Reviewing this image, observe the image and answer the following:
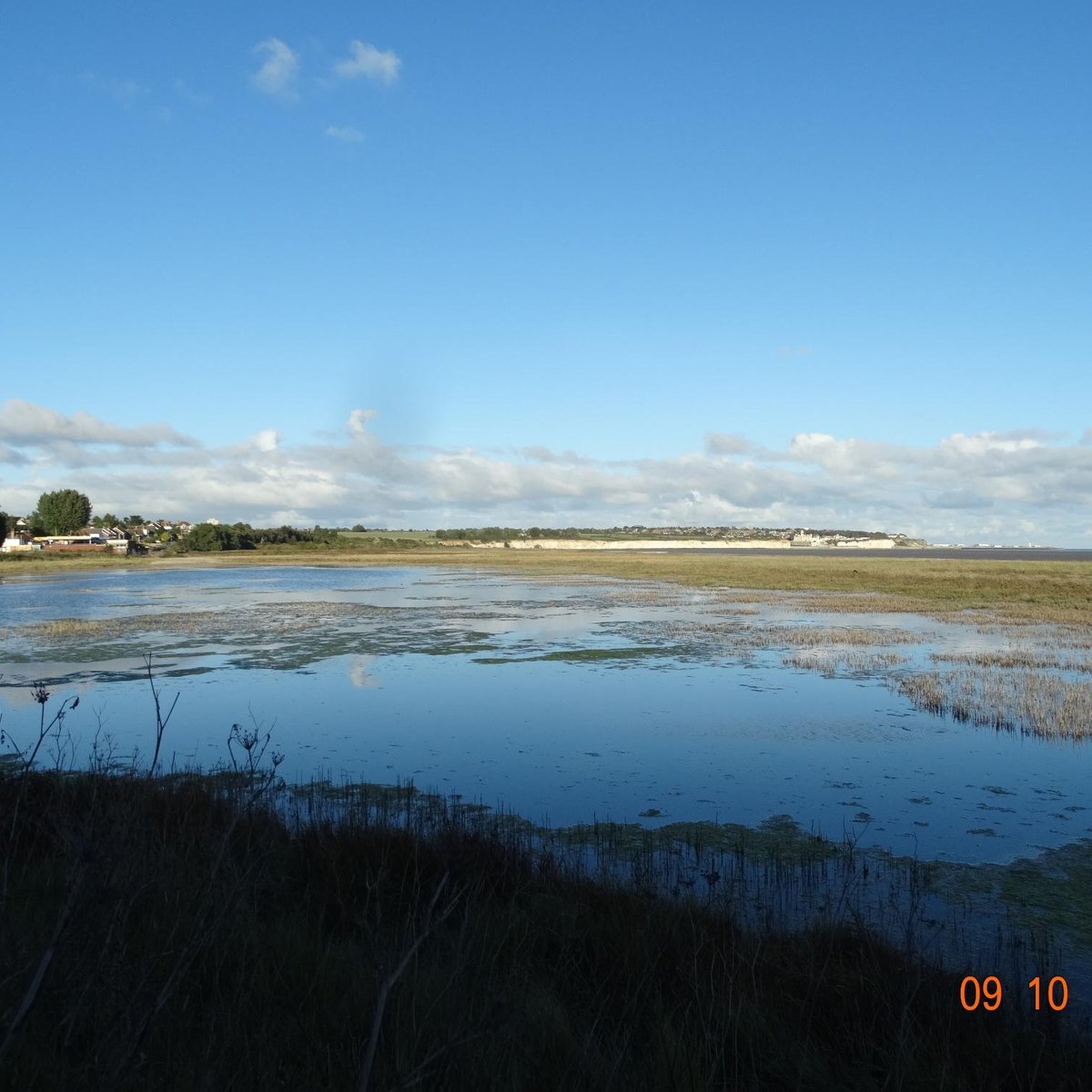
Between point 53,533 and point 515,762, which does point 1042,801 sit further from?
point 53,533

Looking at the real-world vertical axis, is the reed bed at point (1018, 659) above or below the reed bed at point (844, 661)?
above

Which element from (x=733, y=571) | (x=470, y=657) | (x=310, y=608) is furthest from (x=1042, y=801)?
(x=733, y=571)

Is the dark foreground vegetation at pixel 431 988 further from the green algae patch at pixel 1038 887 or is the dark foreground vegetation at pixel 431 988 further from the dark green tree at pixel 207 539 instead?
the dark green tree at pixel 207 539

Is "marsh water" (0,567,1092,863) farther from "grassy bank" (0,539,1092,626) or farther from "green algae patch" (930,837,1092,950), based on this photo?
"grassy bank" (0,539,1092,626)

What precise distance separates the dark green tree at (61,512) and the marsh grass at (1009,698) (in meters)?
161

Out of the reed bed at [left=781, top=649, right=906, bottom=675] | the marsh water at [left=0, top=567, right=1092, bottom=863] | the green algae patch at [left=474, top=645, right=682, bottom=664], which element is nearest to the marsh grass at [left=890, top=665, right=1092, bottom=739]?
the marsh water at [left=0, top=567, right=1092, bottom=863]

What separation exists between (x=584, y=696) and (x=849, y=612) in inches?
860

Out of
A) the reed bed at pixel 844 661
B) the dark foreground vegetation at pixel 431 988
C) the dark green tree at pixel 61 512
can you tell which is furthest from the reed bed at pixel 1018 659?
the dark green tree at pixel 61 512

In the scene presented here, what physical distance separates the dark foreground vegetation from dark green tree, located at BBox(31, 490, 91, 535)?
16501 centimetres

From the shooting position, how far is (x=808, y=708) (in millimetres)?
16625

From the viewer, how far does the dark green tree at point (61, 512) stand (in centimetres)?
15275
